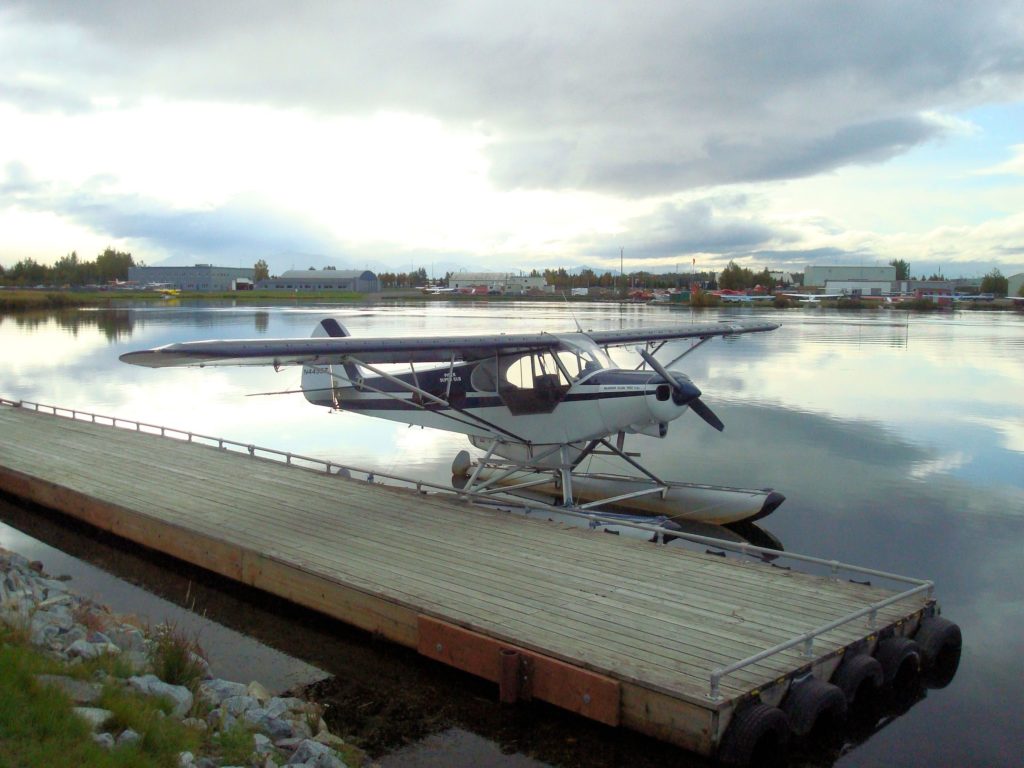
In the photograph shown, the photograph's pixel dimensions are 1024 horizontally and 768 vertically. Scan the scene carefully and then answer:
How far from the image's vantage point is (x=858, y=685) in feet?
17.9

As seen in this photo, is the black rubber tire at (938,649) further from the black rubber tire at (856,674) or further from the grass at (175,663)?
the grass at (175,663)

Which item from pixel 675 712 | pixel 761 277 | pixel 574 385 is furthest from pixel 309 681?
pixel 761 277

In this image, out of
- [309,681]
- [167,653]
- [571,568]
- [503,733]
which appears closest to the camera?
[167,653]

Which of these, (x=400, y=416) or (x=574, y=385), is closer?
(x=574, y=385)

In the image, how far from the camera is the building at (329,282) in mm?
95562

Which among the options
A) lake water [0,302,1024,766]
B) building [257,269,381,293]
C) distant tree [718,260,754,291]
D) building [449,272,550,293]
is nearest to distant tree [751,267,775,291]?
distant tree [718,260,754,291]

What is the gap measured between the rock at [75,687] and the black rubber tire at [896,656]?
16.3 ft

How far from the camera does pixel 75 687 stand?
166 inches

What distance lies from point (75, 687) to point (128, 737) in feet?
2.18

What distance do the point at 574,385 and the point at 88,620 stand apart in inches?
228

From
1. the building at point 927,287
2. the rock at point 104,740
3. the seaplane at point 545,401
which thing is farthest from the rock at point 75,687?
the building at point 927,287

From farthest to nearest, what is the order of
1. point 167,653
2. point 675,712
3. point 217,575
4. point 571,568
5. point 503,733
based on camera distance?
point 217,575 < point 571,568 < point 503,733 < point 167,653 < point 675,712

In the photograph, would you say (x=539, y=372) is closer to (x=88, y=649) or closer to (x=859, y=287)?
(x=88, y=649)

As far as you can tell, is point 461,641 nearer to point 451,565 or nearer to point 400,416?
point 451,565
